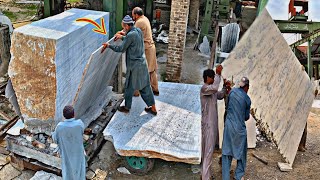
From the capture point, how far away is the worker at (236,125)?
4.50 m

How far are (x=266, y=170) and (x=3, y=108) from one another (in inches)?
200

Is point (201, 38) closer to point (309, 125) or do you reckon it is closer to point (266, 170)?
point (309, 125)

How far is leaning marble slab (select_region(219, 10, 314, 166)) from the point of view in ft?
17.8

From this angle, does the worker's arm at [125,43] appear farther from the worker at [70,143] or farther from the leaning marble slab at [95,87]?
the worker at [70,143]

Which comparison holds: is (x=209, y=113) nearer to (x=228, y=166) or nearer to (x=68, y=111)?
(x=228, y=166)

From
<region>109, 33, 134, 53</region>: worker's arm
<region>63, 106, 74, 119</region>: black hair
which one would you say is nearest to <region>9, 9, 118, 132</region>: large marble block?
<region>109, 33, 134, 53</region>: worker's arm

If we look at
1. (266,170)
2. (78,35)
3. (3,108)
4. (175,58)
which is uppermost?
(78,35)

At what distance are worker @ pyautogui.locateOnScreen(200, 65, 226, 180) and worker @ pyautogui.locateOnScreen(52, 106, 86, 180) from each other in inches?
67.8

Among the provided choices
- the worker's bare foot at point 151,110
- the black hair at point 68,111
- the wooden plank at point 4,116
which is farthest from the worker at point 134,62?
the wooden plank at point 4,116

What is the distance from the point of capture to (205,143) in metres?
4.95

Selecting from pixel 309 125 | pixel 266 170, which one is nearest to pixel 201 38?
pixel 309 125

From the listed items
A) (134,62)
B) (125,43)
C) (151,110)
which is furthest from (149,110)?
(125,43)

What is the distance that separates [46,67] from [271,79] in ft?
11.7

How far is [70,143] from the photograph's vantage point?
396cm
